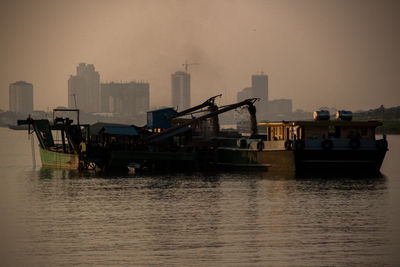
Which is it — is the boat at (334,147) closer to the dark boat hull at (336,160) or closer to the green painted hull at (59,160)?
the dark boat hull at (336,160)

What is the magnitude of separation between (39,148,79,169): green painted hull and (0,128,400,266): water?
47.2 ft

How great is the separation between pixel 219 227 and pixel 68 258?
33.4ft

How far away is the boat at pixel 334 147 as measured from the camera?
64625 mm

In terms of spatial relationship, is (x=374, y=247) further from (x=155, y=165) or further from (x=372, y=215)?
(x=155, y=165)

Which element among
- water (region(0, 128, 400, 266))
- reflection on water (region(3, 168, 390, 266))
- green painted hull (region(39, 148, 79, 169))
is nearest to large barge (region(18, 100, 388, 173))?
green painted hull (region(39, 148, 79, 169))

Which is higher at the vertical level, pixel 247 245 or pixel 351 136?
pixel 351 136

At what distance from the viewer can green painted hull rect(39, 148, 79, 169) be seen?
257ft

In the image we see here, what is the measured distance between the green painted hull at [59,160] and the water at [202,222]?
47.2 feet

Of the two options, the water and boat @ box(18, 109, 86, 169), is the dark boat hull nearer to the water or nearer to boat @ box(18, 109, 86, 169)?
the water

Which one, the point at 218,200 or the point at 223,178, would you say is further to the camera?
the point at 223,178

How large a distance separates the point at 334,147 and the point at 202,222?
28.9 metres

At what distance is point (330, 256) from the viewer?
3064 centimetres

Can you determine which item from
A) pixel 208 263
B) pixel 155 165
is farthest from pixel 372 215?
pixel 155 165

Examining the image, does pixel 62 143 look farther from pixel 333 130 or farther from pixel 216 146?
pixel 333 130
